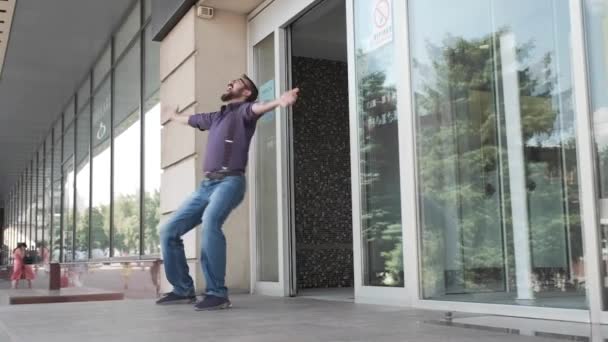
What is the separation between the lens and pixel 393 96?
13.4ft

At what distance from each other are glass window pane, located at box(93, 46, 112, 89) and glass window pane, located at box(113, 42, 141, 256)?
0.64m

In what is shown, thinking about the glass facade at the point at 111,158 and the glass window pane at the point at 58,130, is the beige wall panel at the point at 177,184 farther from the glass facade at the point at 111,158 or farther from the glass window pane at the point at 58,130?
the glass window pane at the point at 58,130

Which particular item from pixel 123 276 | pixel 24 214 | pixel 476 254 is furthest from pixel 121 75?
pixel 24 214

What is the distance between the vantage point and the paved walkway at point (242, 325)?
2.40 metres

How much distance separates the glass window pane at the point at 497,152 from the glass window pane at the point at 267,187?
2.04 meters

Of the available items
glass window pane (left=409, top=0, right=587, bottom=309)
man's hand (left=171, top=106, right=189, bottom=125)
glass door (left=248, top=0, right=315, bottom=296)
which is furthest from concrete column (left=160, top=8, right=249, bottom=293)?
glass window pane (left=409, top=0, right=587, bottom=309)

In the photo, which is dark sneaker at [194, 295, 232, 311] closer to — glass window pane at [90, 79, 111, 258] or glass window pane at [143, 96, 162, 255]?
glass window pane at [143, 96, 162, 255]

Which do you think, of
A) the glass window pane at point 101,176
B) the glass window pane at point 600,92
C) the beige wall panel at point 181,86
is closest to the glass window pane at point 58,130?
the glass window pane at point 101,176

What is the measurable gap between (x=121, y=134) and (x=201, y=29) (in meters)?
3.52

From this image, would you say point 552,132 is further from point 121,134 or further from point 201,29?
point 121,134

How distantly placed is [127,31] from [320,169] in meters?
3.70

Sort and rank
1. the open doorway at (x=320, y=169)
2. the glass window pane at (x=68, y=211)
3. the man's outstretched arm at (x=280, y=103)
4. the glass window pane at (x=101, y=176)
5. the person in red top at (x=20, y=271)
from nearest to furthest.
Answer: the man's outstretched arm at (x=280, y=103)
the open doorway at (x=320, y=169)
the glass window pane at (x=101, y=176)
the person in red top at (x=20, y=271)
the glass window pane at (x=68, y=211)

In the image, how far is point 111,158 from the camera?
9.68 meters

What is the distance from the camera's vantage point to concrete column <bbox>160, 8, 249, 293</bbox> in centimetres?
585
